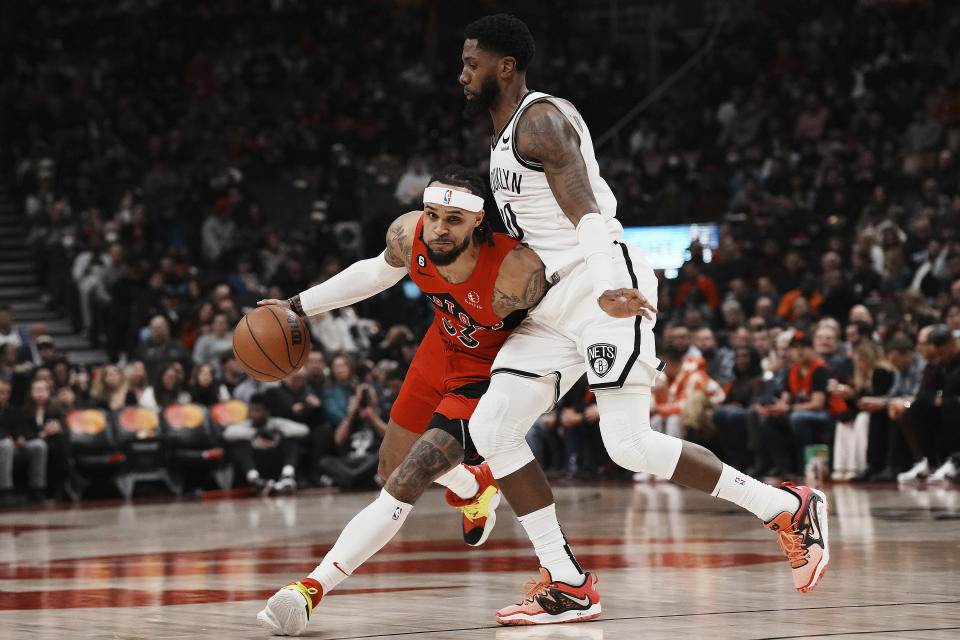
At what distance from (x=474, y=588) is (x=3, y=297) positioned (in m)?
14.7

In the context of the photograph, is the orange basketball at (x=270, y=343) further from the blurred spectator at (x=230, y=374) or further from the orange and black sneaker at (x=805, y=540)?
the blurred spectator at (x=230, y=374)

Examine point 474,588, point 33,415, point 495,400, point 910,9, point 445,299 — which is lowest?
point 33,415

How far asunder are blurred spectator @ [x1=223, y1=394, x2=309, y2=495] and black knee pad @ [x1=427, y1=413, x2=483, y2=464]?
818 cm

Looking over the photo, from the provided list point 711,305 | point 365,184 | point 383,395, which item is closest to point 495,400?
point 383,395

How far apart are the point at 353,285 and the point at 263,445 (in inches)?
316

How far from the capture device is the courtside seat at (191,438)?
1310 cm

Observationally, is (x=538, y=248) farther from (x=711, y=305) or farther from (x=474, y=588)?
(x=711, y=305)

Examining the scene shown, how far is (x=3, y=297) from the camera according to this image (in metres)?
18.9

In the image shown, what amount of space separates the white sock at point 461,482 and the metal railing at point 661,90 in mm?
14466

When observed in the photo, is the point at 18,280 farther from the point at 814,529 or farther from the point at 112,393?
the point at 814,529

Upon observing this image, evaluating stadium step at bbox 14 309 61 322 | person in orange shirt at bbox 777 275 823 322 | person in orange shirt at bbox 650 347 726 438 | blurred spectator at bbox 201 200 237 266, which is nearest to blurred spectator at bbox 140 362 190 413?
person in orange shirt at bbox 650 347 726 438

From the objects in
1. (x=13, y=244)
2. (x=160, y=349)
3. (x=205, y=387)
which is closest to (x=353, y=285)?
(x=205, y=387)

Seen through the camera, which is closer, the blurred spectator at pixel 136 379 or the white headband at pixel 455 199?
the white headband at pixel 455 199

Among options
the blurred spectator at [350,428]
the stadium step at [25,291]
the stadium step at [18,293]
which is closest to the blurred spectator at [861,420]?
the blurred spectator at [350,428]
